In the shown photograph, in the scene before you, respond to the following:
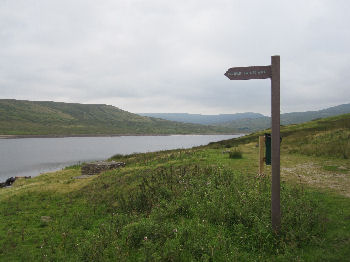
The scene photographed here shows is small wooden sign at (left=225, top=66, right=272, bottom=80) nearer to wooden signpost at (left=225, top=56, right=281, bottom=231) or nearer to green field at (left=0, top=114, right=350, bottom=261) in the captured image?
wooden signpost at (left=225, top=56, right=281, bottom=231)

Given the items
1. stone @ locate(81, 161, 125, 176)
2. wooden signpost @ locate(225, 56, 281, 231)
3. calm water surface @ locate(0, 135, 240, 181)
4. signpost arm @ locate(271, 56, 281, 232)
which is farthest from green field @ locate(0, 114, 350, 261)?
calm water surface @ locate(0, 135, 240, 181)

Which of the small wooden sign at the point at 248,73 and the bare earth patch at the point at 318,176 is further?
the bare earth patch at the point at 318,176

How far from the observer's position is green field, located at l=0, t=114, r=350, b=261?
241 inches

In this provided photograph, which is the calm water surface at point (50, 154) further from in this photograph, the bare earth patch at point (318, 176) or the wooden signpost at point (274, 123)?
the wooden signpost at point (274, 123)

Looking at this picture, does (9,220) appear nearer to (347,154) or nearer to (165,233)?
(165,233)

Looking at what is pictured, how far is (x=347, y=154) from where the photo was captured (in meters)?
18.1

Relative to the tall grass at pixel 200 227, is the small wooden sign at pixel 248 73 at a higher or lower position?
higher

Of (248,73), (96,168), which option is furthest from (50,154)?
(248,73)

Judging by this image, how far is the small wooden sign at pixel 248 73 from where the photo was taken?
22.1 feet

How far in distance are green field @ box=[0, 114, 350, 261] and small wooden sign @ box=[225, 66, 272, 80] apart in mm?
3952

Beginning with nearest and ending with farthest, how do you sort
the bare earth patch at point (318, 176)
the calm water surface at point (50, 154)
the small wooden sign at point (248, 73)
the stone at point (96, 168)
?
the small wooden sign at point (248, 73), the bare earth patch at point (318, 176), the stone at point (96, 168), the calm water surface at point (50, 154)

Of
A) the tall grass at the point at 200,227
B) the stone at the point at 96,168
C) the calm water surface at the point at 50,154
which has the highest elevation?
the tall grass at the point at 200,227

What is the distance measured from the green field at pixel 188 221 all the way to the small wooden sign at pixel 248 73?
3.95 meters

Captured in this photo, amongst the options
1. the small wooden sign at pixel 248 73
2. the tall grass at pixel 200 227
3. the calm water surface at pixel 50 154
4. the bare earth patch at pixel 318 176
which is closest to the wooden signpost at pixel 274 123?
the small wooden sign at pixel 248 73
